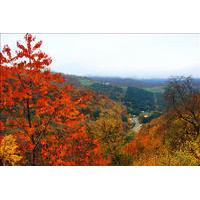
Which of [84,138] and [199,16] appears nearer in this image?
[199,16]

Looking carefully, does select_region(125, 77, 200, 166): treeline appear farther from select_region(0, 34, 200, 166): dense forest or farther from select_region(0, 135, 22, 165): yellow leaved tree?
select_region(0, 135, 22, 165): yellow leaved tree

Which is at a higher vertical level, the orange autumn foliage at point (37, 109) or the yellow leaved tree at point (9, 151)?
the orange autumn foliage at point (37, 109)

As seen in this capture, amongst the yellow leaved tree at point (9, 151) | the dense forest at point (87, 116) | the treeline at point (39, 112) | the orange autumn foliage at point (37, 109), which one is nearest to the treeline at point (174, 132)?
the dense forest at point (87, 116)

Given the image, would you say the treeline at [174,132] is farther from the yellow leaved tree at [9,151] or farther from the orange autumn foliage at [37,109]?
the yellow leaved tree at [9,151]

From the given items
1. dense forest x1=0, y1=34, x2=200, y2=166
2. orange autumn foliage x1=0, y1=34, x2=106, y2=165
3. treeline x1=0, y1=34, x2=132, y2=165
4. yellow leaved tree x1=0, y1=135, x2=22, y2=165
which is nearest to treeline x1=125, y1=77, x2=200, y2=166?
dense forest x1=0, y1=34, x2=200, y2=166

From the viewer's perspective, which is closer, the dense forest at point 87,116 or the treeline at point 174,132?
the dense forest at point 87,116
